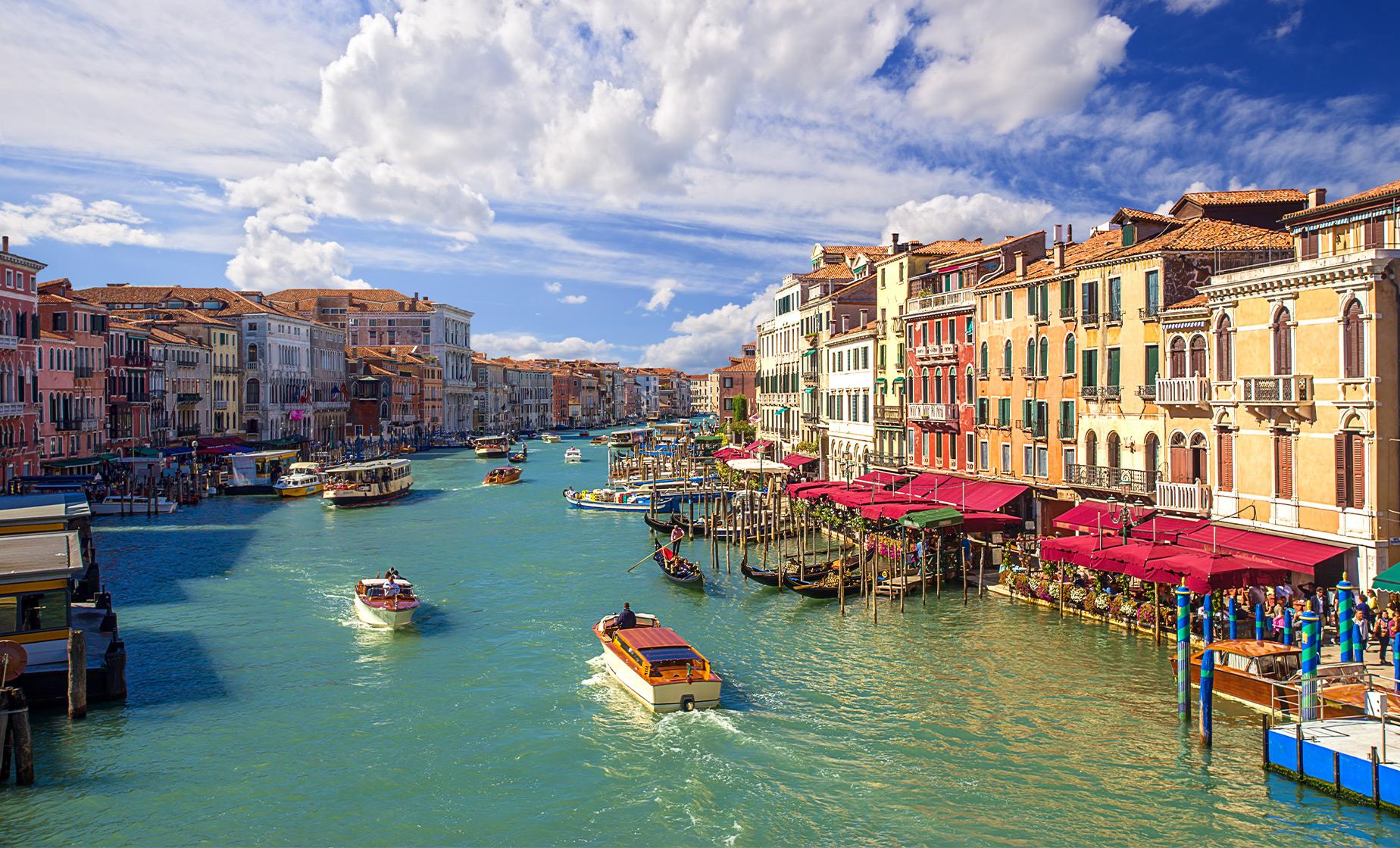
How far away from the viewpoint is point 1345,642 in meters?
17.2

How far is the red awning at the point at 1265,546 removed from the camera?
65.6 feet

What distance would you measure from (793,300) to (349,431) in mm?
56247

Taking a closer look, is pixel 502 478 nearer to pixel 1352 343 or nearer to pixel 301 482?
pixel 301 482

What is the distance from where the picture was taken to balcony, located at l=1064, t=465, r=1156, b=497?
26.6 meters

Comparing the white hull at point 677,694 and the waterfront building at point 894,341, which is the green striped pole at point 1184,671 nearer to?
the white hull at point 677,694

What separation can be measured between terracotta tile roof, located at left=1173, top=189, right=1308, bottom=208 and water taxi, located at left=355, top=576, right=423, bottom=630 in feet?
75.8

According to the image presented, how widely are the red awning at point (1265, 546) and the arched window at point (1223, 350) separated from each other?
3.38 meters

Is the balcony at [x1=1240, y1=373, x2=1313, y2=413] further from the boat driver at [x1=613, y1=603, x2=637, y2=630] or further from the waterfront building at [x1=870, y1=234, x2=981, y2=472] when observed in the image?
the waterfront building at [x1=870, y1=234, x2=981, y2=472]

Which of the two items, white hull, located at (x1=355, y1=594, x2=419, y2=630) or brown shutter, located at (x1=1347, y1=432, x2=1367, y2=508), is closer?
brown shutter, located at (x1=1347, y1=432, x2=1367, y2=508)

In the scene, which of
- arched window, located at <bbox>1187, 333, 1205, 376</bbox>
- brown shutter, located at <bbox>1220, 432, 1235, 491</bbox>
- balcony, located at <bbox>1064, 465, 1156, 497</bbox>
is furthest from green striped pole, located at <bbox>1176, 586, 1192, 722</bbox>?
balcony, located at <bbox>1064, 465, 1156, 497</bbox>

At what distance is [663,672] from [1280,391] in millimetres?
13426

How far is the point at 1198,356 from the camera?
82.3 ft

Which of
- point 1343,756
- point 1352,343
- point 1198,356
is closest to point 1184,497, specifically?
point 1198,356

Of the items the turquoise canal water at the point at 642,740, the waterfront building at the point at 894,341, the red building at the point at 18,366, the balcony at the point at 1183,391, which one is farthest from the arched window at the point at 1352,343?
the red building at the point at 18,366
